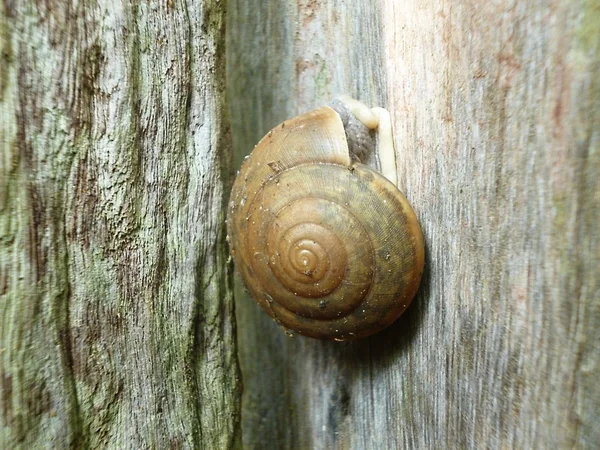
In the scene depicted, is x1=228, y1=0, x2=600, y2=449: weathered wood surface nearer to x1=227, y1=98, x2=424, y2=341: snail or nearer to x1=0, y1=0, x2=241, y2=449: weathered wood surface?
x1=227, y1=98, x2=424, y2=341: snail

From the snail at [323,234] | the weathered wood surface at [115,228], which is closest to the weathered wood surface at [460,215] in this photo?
the snail at [323,234]

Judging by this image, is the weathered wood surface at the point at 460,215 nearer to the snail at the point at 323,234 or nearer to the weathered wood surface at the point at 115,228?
the snail at the point at 323,234

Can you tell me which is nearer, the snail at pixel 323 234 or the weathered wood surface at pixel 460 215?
the weathered wood surface at pixel 460 215

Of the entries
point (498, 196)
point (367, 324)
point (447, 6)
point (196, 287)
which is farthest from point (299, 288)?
point (447, 6)

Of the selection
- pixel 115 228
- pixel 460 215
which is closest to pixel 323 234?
pixel 460 215

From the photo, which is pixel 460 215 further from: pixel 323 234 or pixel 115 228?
pixel 115 228
